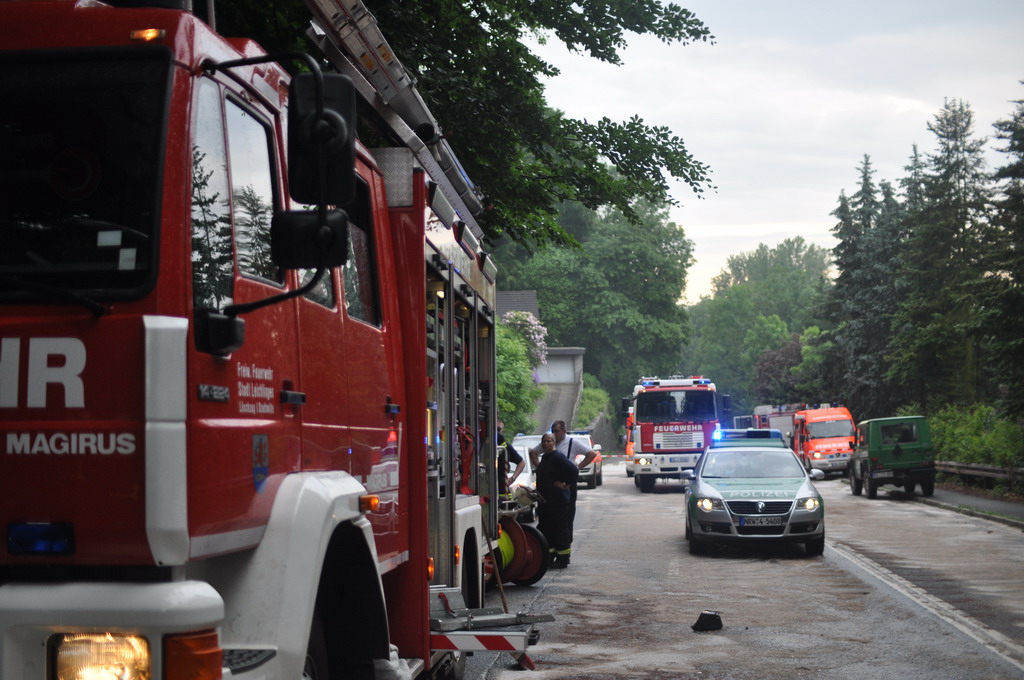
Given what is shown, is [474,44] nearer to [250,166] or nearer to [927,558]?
[927,558]

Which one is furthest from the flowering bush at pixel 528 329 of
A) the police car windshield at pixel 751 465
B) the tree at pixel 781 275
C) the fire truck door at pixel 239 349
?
the tree at pixel 781 275

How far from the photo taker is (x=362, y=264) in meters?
5.64

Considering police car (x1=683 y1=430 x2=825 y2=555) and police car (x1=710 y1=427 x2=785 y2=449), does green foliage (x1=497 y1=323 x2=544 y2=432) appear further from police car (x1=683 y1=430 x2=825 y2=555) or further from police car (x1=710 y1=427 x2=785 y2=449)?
police car (x1=683 y1=430 x2=825 y2=555)

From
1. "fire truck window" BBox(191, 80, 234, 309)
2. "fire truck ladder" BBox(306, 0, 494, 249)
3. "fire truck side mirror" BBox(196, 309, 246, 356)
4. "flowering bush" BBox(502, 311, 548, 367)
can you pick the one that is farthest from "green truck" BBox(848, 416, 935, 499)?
"fire truck side mirror" BBox(196, 309, 246, 356)

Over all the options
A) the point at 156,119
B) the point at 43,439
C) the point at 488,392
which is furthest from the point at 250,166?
the point at 488,392

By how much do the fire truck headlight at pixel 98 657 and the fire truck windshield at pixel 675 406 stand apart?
32.6 m

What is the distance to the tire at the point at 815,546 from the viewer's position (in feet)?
57.5

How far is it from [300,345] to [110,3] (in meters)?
1.30

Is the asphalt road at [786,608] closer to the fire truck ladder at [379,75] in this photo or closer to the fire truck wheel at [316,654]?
the fire truck ladder at [379,75]

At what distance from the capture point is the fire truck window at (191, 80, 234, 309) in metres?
3.68

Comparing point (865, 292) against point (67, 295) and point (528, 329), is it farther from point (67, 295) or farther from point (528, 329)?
point (67, 295)

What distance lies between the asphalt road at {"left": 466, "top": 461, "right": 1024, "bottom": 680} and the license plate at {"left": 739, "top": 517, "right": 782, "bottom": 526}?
1.64 ft

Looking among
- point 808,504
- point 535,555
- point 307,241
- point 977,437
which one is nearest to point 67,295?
point 307,241

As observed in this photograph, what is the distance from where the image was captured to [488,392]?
9078 millimetres
